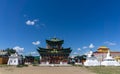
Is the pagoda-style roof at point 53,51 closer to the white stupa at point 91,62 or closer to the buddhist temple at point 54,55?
the buddhist temple at point 54,55

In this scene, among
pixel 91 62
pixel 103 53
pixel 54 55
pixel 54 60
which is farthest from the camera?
pixel 103 53

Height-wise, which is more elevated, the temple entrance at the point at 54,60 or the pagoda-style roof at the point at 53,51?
the pagoda-style roof at the point at 53,51

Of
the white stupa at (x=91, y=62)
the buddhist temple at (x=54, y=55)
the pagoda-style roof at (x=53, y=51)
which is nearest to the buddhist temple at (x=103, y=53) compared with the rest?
the pagoda-style roof at (x=53, y=51)

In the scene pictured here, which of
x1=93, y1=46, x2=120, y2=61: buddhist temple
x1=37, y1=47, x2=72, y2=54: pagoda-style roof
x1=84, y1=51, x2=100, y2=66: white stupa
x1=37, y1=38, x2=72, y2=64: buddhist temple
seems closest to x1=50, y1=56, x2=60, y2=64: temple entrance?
x1=37, y1=38, x2=72, y2=64: buddhist temple

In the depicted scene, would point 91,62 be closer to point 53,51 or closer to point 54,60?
point 54,60

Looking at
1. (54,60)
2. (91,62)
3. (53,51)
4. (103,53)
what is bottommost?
(91,62)

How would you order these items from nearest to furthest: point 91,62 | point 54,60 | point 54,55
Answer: point 91,62 < point 54,55 < point 54,60

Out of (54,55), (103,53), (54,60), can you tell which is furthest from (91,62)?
(103,53)

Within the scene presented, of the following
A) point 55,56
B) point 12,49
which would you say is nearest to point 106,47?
point 55,56

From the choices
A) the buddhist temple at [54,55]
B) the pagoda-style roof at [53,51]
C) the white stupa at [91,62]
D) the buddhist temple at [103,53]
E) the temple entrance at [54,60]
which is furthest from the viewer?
the buddhist temple at [103,53]

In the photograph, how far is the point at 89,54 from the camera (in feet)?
210

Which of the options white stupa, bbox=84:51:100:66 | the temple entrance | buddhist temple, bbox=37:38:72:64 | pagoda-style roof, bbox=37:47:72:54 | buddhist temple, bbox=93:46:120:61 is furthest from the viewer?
buddhist temple, bbox=93:46:120:61

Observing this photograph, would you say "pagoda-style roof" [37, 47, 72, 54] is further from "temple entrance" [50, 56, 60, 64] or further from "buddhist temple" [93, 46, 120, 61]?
"buddhist temple" [93, 46, 120, 61]

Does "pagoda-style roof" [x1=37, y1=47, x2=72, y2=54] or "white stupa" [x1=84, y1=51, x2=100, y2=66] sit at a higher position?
"pagoda-style roof" [x1=37, y1=47, x2=72, y2=54]
